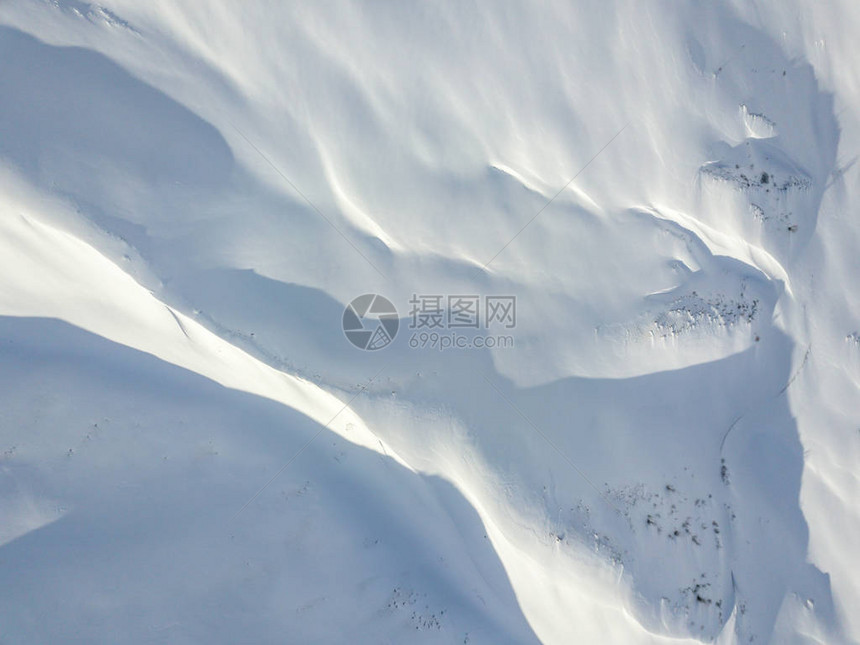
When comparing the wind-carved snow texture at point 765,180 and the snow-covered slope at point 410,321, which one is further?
the wind-carved snow texture at point 765,180

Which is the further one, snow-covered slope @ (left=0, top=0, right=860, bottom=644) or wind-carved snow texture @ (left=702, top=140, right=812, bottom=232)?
wind-carved snow texture @ (left=702, top=140, right=812, bottom=232)

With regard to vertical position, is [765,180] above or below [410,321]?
above

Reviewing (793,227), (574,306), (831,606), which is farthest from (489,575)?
(793,227)

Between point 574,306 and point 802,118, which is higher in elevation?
point 802,118

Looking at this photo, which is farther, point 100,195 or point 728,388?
point 728,388

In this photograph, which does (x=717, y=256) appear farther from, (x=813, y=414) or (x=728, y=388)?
(x=813, y=414)

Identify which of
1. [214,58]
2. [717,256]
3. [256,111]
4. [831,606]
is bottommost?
[831,606]

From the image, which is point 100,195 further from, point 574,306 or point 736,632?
point 736,632
